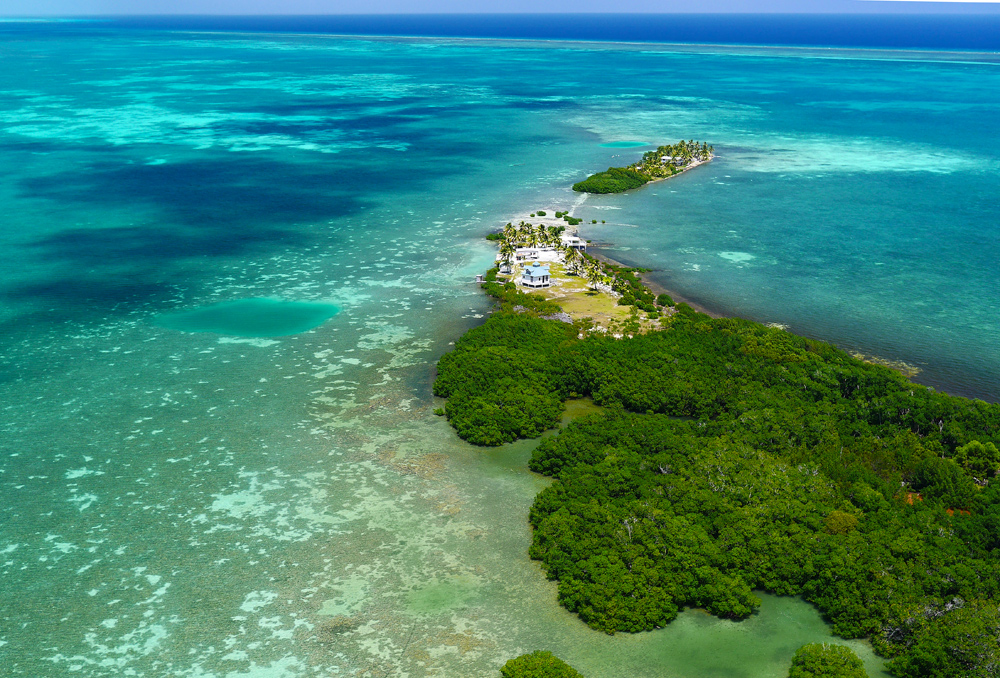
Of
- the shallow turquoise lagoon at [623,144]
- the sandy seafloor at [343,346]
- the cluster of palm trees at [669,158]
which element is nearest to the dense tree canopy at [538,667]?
the sandy seafloor at [343,346]

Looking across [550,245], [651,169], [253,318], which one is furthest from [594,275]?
[651,169]

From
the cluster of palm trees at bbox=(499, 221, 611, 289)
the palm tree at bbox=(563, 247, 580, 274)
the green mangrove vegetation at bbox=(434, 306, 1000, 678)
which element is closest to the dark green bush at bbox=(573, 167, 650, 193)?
the cluster of palm trees at bbox=(499, 221, 611, 289)

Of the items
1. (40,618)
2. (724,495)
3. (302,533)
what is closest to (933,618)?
(724,495)

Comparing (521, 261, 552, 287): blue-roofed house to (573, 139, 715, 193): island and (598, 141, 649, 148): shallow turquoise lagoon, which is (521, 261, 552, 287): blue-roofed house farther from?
(598, 141, 649, 148): shallow turquoise lagoon

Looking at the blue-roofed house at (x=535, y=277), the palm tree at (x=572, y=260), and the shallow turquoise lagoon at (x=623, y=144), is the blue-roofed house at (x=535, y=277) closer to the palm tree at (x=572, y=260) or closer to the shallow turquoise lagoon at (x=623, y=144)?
the palm tree at (x=572, y=260)

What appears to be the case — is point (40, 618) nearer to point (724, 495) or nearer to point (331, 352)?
point (331, 352)

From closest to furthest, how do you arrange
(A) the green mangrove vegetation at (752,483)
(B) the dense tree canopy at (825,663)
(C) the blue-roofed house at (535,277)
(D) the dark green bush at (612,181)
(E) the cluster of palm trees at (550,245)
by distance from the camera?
(B) the dense tree canopy at (825,663) → (A) the green mangrove vegetation at (752,483) → (C) the blue-roofed house at (535,277) → (E) the cluster of palm trees at (550,245) → (D) the dark green bush at (612,181)
